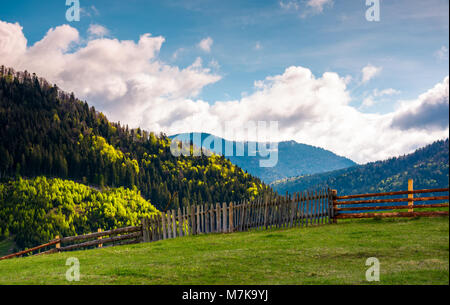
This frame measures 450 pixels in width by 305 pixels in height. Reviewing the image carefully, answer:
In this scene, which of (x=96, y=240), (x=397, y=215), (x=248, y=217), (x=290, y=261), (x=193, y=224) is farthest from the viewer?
(x=96, y=240)

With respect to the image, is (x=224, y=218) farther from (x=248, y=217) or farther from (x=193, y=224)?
(x=193, y=224)

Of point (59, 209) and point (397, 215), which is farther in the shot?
point (59, 209)

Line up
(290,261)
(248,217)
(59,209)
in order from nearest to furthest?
1. (290,261)
2. (248,217)
3. (59,209)

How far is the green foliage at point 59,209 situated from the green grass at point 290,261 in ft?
379

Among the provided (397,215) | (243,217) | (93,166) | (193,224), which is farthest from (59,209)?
(397,215)

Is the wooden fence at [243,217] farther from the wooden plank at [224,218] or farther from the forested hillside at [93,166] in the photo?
the forested hillside at [93,166]

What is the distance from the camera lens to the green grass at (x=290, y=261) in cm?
1060

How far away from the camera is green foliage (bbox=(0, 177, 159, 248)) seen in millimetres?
132875

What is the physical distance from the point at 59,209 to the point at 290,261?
143 metres

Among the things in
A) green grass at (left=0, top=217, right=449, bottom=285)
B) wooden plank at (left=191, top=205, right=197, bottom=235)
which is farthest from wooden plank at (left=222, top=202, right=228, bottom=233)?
green grass at (left=0, top=217, right=449, bottom=285)

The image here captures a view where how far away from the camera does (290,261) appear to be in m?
13.1

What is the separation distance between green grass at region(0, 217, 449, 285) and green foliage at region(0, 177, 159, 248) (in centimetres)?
11539
